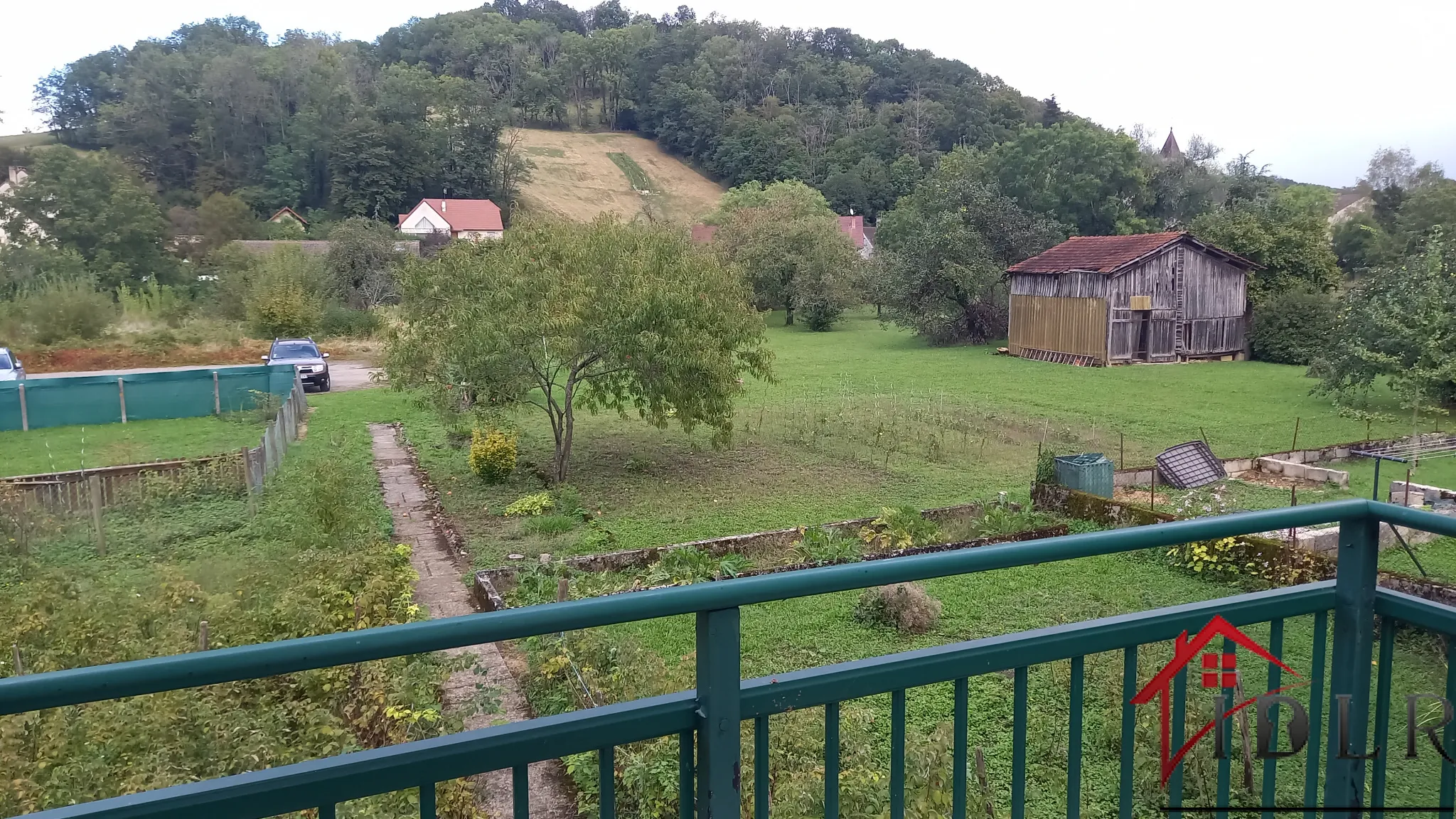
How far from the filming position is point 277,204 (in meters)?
70.3

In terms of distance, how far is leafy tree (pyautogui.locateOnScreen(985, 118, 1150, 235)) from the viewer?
143 feet

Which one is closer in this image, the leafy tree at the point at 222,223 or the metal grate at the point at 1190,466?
the metal grate at the point at 1190,466

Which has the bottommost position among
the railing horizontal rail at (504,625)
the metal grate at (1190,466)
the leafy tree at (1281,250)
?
the metal grate at (1190,466)

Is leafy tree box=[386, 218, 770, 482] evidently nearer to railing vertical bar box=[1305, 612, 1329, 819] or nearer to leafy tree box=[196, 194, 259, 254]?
railing vertical bar box=[1305, 612, 1329, 819]

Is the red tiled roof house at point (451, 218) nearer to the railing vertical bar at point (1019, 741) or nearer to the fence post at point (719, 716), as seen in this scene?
the railing vertical bar at point (1019, 741)

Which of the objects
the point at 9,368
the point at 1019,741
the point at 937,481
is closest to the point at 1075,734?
the point at 1019,741

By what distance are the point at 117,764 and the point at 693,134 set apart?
332 feet

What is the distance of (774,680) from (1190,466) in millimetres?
13098

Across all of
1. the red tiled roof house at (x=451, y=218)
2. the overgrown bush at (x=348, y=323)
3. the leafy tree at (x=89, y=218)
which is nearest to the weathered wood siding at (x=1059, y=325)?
the overgrown bush at (x=348, y=323)

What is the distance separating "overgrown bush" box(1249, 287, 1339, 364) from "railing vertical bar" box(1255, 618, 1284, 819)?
3001cm

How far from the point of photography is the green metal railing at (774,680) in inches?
62.0

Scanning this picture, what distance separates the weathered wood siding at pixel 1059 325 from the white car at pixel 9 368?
2817 centimetres

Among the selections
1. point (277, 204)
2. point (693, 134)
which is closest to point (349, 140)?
point (277, 204)

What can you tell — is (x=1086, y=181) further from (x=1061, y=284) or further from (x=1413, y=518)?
(x=1413, y=518)
